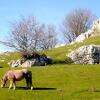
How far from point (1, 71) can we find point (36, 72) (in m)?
5.36

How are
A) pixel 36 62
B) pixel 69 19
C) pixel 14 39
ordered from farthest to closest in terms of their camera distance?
1. pixel 69 19
2. pixel 14 39
3. pixel 36 62

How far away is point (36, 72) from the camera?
5538 cm

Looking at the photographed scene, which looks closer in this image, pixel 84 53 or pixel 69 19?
pixel 84 53

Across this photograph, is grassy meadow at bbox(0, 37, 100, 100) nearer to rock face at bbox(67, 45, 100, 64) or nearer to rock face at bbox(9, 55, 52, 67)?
rock face at bbox(67, 45, 100, 64)

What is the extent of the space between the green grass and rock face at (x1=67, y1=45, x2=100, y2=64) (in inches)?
433

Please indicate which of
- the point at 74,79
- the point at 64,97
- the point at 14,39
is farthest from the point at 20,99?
the point at 14,39

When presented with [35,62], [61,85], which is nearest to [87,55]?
[35,62]

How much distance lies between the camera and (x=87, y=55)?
2808 inches

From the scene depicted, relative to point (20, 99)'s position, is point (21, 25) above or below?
above

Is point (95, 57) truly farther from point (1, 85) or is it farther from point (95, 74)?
point (1, 85)

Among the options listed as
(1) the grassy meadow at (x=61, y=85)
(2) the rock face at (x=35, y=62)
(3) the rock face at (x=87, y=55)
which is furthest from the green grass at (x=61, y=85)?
(3) the rock face at (x=87, y=55)

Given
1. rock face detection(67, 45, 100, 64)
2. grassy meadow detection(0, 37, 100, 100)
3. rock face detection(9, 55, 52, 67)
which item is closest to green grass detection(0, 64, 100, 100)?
grassy meadow detection(0, 37, 100, 100)

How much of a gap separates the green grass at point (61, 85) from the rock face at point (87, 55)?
433 inches

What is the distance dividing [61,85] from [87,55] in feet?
77.5
